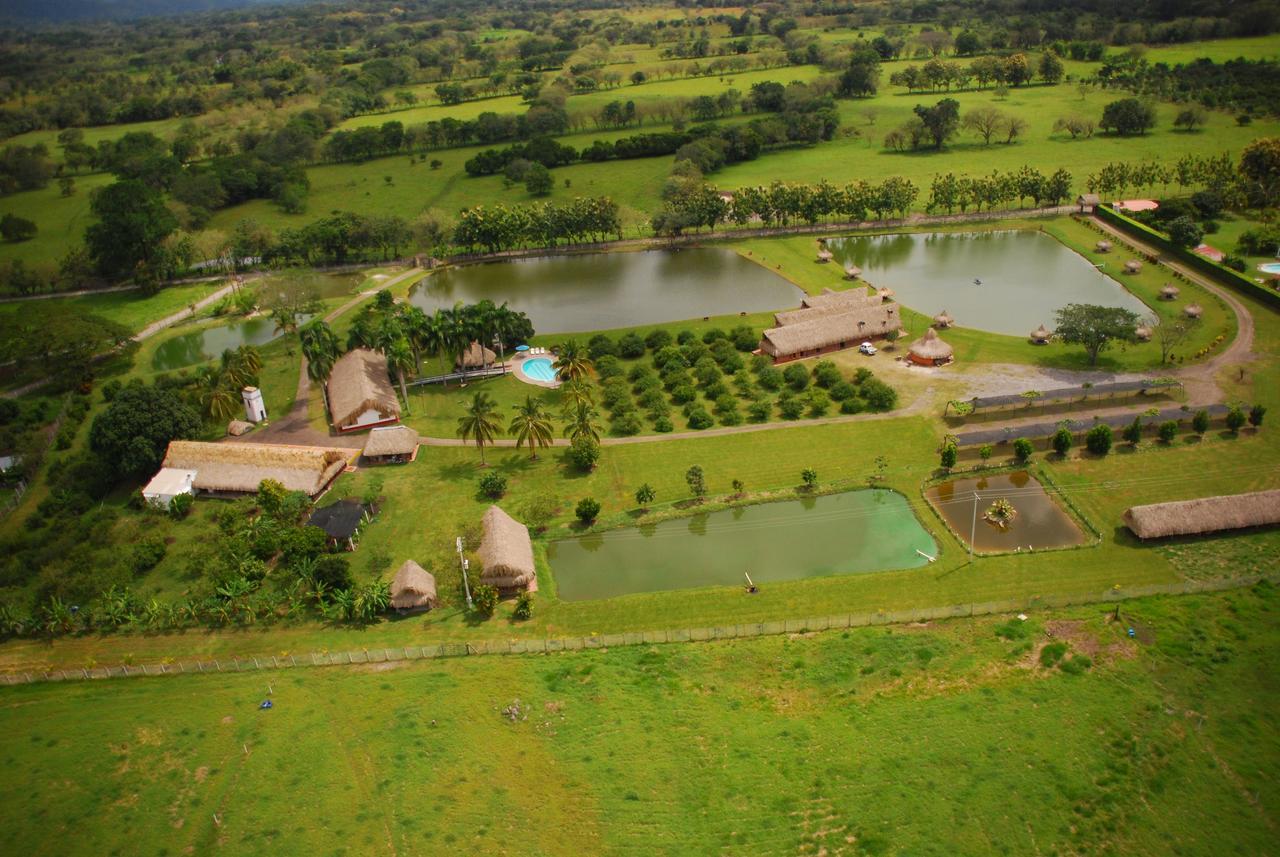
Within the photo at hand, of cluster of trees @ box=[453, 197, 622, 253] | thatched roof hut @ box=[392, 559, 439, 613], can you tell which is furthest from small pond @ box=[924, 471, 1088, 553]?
cluster of trees @ box=[453, 197, 622, 253]

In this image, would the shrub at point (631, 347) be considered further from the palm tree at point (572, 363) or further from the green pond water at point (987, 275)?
the green pond water at point (987, 275)

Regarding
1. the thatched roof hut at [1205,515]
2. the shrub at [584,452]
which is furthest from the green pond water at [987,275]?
the shrub at [584,452]

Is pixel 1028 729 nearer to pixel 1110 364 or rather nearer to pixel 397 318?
pixel 1110 364

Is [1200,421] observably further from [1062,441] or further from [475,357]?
[475,357]

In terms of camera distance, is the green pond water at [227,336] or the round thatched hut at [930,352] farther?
the green pond water at [227,336]

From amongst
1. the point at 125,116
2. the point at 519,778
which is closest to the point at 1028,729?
the point at 519,778
